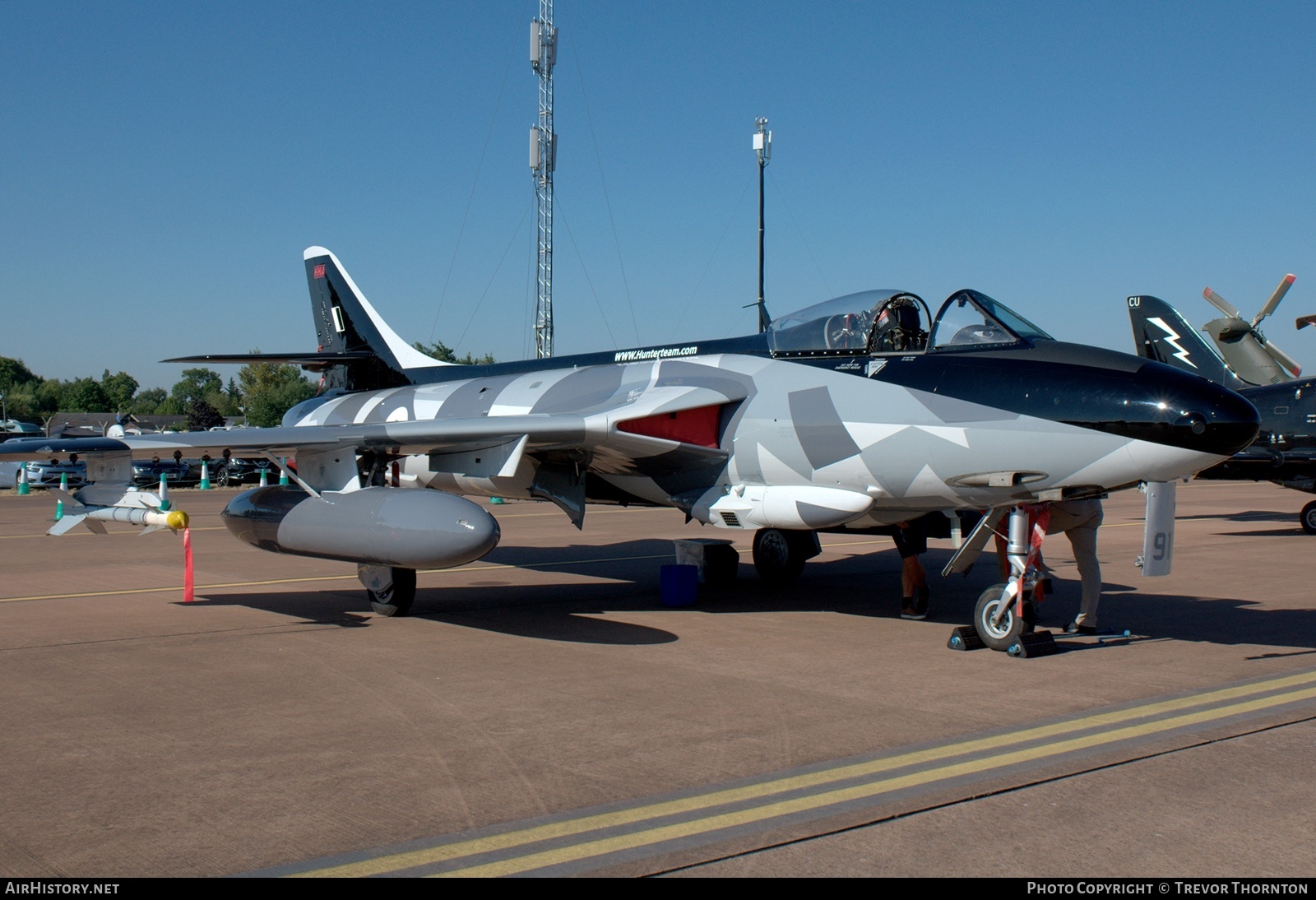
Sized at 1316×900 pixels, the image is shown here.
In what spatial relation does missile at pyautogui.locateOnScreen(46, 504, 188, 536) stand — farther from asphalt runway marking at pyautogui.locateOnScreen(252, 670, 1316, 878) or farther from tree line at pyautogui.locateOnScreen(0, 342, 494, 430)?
tree line at pyautogui.locateOnScreen(0, 342, 494, 430)

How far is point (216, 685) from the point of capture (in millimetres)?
7152

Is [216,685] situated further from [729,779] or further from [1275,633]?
[1275,633]

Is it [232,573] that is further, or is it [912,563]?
[232,573]

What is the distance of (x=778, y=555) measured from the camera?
12.9 m

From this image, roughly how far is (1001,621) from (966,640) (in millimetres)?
323

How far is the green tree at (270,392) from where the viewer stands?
95.9m

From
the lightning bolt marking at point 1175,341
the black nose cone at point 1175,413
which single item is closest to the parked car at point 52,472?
the lightning bolt marking at point 1175,341

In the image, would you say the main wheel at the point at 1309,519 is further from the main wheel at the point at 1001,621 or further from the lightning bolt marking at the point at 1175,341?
the main wheel at the point at 1001,621

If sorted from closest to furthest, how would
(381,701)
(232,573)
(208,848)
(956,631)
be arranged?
1. (208,848)
2. (381,701)
3. (956,631)
4. (232,573)

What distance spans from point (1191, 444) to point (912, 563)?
3414 millimetres

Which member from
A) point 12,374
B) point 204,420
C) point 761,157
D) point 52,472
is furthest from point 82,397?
point 761,157

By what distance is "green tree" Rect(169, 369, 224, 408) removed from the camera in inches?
6801

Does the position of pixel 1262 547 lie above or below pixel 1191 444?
below
